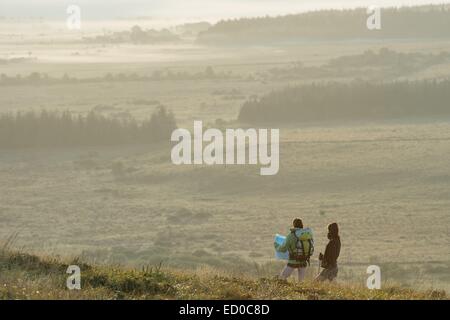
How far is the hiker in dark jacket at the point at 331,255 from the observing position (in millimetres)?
14859

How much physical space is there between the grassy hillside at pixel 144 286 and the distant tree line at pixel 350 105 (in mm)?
84316

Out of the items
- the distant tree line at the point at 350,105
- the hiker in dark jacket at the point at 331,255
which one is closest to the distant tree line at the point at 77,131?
the distant tree line at the point at 350,105

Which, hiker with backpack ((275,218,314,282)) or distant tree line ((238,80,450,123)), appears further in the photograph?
distant tree line ((238,80,450,123))

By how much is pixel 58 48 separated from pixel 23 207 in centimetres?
10170

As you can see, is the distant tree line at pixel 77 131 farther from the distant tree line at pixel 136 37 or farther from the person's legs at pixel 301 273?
the person's legs at pixel 301 273

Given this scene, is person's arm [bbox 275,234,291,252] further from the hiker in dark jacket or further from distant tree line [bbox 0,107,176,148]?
distant tree line [bbox 0,107,176,148]

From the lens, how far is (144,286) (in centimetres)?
1224

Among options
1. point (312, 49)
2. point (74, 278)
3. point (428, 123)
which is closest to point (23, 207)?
point (428, 123)

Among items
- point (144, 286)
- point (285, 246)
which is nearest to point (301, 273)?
point (285, 246)

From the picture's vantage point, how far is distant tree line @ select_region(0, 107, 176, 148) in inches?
3482

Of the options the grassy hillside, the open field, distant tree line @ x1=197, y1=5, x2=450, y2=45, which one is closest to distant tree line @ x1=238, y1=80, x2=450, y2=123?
the open field

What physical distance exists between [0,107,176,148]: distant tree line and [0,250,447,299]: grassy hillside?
248 ft

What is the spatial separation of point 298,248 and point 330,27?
148 metres

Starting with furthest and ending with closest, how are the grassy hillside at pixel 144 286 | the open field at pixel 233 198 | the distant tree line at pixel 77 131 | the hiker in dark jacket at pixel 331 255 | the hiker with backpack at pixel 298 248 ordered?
the distant tree line at pixel 77 131 → the open field at pixel 233 198 → the hiker in dark jacket at pixel 331 255 → the hiker with backpack at pixel 298 248 → the grassy hillside at pixel 144 286
